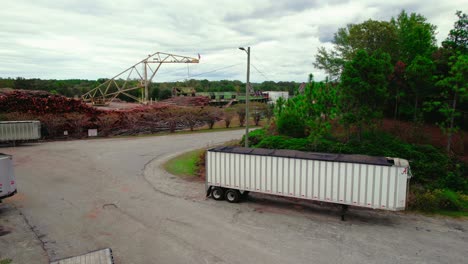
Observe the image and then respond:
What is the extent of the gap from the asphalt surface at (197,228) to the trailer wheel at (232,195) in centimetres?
A: 48

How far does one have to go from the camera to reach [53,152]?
105ft

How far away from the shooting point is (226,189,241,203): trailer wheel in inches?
685

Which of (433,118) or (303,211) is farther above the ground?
(433,118)

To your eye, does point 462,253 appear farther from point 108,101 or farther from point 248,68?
point 108,101

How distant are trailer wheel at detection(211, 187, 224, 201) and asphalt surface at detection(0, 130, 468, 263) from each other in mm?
355

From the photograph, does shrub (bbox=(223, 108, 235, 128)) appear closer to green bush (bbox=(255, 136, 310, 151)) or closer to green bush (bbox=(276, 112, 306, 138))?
green bush (bbox=(276, 112, 306, 138))

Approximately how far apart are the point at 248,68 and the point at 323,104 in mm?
7641

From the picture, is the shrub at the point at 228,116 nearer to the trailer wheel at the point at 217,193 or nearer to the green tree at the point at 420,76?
the green tree at the point at 420,76

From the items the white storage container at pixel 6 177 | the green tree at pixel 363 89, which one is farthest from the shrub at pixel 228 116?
the white storage container at pixel 6 177

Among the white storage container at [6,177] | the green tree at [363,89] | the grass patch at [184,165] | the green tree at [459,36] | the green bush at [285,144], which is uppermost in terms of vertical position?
the green tree at [459,36]

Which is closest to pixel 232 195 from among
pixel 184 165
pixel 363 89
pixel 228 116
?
pixel 184 165

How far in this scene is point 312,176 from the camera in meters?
15.1

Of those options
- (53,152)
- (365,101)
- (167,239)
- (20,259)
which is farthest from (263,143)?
(53,152)

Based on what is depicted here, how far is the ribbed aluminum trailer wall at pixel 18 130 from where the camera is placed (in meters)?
33.6
